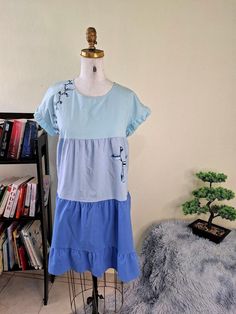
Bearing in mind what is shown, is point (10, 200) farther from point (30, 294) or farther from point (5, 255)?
point (30, 294)

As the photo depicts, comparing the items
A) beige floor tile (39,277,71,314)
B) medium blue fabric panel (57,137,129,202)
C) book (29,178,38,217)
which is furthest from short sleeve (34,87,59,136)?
beige floor tile (39,277,71,314)

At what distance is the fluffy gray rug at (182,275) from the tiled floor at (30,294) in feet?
1.38

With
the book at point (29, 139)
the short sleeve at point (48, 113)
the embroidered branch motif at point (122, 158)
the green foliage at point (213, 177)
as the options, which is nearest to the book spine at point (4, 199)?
the book at point (29, 139)

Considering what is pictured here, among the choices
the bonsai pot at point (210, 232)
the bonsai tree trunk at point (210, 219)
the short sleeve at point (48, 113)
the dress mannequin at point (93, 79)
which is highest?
the dress mannequin at point (93, 79)

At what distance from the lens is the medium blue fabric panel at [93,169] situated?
0.99 meters

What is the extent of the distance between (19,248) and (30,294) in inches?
14.7

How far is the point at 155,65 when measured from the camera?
1.48 metres

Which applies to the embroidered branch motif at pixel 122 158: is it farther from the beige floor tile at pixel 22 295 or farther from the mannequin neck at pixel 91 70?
the beige floor tile at pixel 22 295

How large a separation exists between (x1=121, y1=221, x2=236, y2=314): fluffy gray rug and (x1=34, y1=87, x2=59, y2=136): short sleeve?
0.93 metres

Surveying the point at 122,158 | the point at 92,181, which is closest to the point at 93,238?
the point at 92,181

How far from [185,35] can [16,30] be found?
1.00 meters

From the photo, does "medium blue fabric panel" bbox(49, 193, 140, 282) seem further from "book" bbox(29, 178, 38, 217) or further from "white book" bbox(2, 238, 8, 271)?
"white book" bbox(2, 238, 8, 271)

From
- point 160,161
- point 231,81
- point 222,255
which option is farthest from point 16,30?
point 222,255

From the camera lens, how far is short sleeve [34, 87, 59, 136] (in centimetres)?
107
